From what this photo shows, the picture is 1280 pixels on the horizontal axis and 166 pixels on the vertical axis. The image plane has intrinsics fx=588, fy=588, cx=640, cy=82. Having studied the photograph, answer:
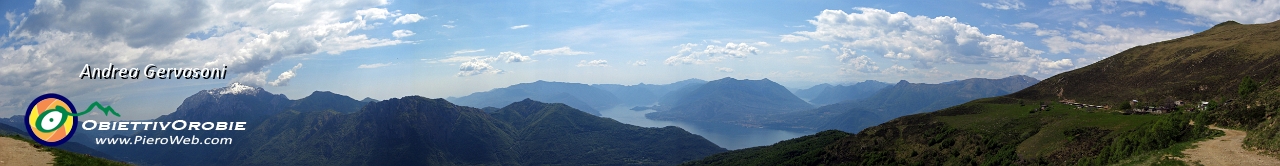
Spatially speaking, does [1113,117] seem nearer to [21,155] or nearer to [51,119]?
[21,155]

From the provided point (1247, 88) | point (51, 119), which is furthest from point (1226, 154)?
point (51, 119)

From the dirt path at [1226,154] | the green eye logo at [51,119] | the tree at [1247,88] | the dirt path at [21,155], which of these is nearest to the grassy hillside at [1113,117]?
the tree at [1247,88]

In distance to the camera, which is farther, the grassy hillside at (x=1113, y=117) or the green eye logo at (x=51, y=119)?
the green eye logo at (x=51, y=119)

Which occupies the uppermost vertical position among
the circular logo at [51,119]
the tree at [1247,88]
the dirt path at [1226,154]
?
the tree at [1247,88]

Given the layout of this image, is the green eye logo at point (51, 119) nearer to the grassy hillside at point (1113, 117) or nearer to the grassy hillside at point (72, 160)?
the grassy hillside at point (72, 160)

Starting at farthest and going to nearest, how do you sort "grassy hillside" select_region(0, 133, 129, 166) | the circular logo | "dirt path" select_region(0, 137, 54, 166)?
the circular logo
"grassy hillside" select_region(0, 133, 129, 166)
"dirt path" select_region(0, 137, 54, 166)

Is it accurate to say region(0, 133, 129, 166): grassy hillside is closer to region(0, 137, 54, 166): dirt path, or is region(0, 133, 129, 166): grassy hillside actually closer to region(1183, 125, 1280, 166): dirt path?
region(0, 137, 54, 166): dirt path

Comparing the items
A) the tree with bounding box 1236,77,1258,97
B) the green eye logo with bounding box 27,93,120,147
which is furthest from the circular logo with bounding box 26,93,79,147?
the tree with bounding box 1236,77,1258,97
